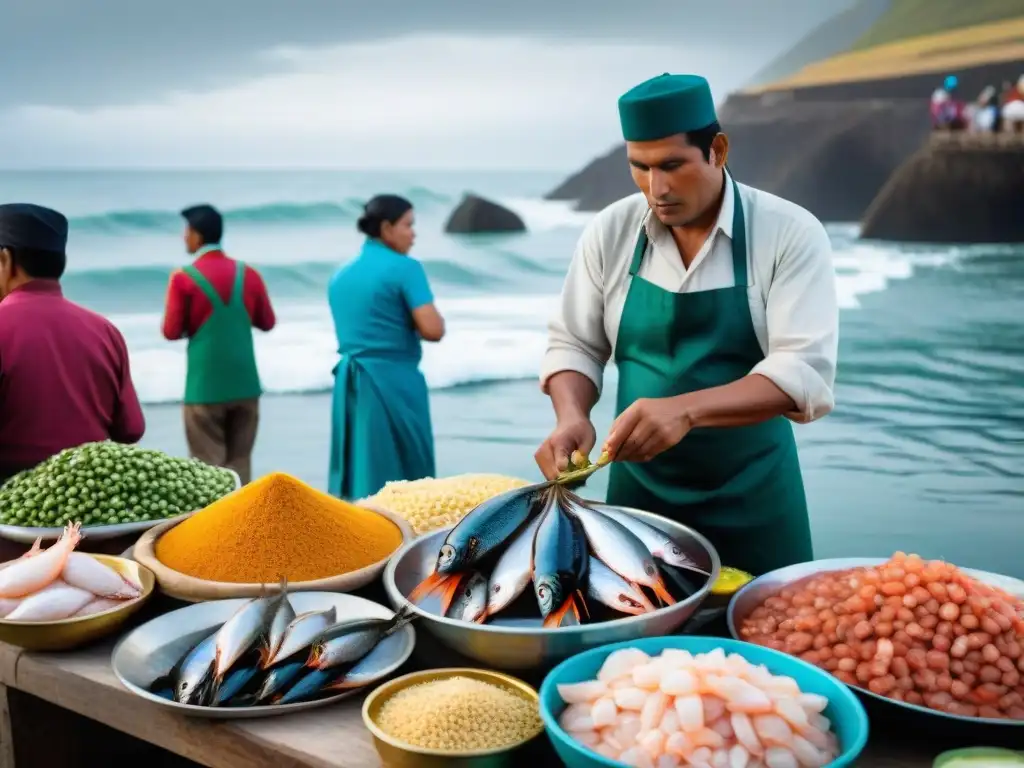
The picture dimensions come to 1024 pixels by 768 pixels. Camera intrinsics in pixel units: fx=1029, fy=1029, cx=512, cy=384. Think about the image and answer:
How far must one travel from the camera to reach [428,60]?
50.5 feet

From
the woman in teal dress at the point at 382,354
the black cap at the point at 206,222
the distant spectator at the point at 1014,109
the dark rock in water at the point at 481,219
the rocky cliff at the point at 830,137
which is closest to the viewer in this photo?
the woman in teal dress at the point at 382,354

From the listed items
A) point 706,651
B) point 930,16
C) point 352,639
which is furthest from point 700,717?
point 930,16

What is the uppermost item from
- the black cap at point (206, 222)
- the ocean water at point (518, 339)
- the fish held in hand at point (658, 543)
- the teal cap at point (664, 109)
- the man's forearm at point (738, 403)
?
the teal cap at point (664, 109)

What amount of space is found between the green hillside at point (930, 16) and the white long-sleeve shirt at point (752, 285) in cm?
1046

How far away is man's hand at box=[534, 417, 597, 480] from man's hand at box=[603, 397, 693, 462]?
0.10 meters

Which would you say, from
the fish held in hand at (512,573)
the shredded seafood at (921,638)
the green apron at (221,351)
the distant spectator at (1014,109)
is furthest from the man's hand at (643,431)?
the distant spectator at (1014,109)

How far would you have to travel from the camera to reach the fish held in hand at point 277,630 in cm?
141

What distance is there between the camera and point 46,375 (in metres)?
2.63

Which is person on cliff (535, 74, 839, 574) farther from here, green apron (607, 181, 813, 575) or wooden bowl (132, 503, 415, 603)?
wooden bowl (132, 503, 415, 603)

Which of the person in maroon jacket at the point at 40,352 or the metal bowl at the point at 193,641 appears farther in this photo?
the person in maroon jacket at the point at 40,352

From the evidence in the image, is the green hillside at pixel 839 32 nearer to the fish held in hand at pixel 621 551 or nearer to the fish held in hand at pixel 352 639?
the fish held in hand at pixel 621 551

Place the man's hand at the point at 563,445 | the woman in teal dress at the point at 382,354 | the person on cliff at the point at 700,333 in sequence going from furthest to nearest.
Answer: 1. the woman in teal dress at the point at 382,354
2. the person on cliff at the point at 700,333
3. the man's hand at the point at 563,445

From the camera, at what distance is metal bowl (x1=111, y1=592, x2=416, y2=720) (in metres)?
1.40

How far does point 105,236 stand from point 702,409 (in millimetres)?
16139
